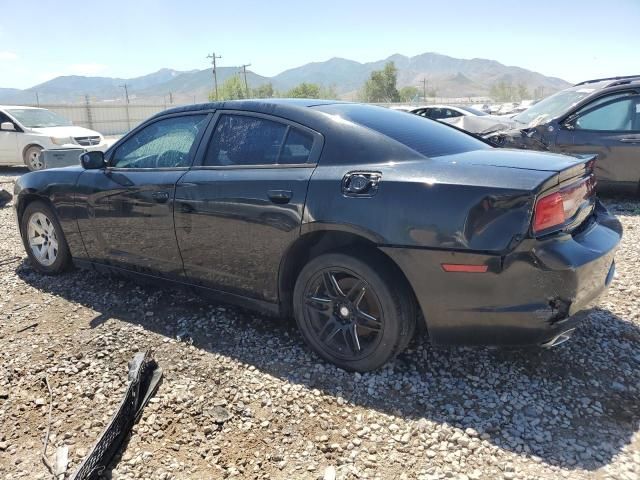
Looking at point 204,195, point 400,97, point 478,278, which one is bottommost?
point 400,97

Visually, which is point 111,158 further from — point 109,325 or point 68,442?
point 68,442

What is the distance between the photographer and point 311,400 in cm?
273

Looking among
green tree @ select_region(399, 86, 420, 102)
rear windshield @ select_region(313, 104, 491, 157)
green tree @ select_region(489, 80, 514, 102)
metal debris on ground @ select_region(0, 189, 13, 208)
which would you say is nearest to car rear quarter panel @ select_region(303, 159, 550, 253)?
rear windshield @ select_region(313, 104, 491, 157)

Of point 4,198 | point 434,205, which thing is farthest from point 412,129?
point 4,198

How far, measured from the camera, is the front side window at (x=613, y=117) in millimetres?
6691

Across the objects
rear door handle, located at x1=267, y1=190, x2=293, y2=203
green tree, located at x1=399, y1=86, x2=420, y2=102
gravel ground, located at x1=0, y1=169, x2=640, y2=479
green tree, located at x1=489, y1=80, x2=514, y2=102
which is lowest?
green tree, located at x1=489, y1=80, x2=514, y2=102

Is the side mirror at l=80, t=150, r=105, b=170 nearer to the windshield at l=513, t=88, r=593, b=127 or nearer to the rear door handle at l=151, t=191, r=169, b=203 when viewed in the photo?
the rear door handle at l=151, t=191, r=169, b=203

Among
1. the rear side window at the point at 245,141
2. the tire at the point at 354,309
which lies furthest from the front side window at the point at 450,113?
the tire at the point at 354,309

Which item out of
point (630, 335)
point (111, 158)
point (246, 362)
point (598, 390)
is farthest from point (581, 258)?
point (111, 158)

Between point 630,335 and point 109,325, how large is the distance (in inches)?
141

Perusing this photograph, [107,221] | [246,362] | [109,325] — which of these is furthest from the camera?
[107,221]

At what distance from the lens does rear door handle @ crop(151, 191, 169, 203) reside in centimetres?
351

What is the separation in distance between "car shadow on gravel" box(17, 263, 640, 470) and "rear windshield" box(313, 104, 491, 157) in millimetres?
1235

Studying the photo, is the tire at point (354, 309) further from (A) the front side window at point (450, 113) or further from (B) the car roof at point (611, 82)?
(A) the front side window at point (450, 113)
